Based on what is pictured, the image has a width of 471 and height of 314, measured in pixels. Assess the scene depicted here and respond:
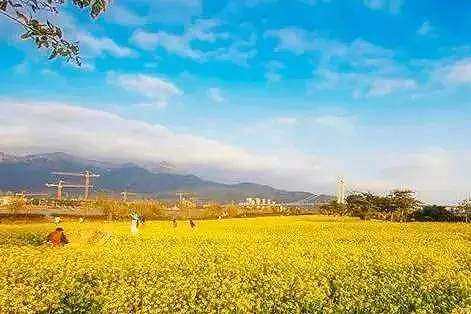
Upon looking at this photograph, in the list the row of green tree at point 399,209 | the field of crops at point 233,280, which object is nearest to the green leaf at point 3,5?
the field of crops at point 233,280

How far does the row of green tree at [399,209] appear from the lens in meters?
105

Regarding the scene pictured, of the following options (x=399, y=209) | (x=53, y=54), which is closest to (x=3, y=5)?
(x=53, y=54)

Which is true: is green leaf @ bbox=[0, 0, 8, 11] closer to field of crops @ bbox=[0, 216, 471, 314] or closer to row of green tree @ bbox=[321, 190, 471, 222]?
field of crops @ bbox=[0, 216, 471, 314]

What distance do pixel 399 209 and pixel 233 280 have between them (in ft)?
320

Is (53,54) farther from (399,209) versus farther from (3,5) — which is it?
(399,209)

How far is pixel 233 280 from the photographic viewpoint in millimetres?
22906

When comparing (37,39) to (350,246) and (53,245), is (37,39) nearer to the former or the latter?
(53,245)

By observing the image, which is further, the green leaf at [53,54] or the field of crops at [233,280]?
the field of crops at [233,280]

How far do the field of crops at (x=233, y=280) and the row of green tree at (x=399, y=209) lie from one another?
7301 cm

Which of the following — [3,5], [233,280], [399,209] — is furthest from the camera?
[399,209]

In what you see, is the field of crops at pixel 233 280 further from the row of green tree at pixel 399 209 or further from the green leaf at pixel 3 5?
the row of green tree at pixel 399 209

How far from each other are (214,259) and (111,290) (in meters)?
10.6

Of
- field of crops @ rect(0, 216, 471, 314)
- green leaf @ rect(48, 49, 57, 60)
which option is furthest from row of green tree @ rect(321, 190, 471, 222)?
green leaf @ rect(48, 49, 57, 60)

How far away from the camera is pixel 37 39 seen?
9.17m
